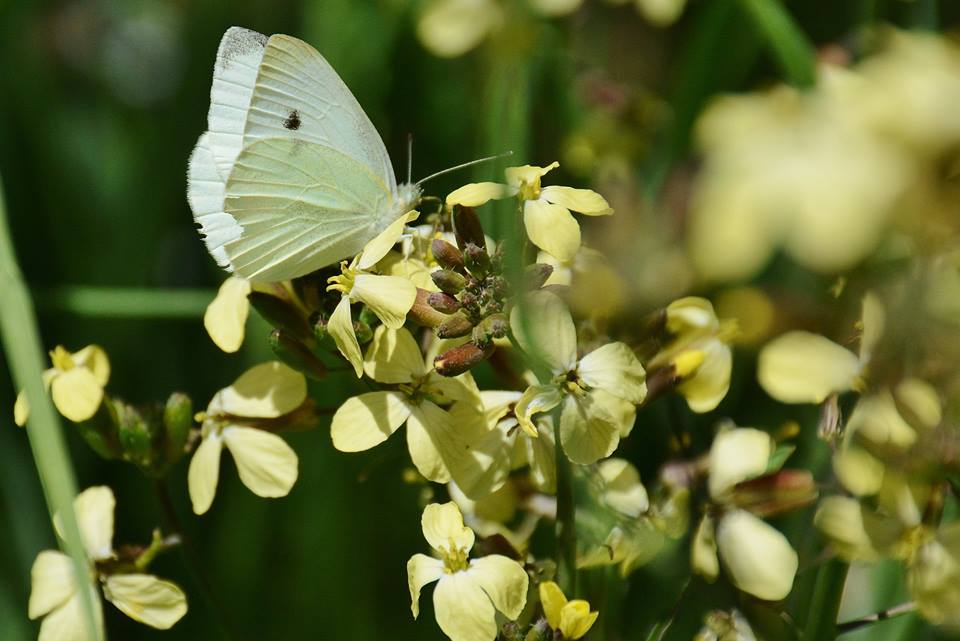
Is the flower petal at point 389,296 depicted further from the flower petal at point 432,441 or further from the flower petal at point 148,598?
the flower petal at point 148,598

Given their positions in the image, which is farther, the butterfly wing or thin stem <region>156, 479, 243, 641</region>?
the butterfly wing

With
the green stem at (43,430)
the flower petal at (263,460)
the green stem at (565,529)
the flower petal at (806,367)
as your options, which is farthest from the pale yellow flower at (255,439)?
the flower petal at (806,367)

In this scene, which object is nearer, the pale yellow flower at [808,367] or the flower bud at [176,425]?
the pale yellow flower at [808,367]

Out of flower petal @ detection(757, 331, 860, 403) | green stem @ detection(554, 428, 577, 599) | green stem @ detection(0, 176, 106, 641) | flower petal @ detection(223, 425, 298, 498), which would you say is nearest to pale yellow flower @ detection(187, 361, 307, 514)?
flower petal @ detection(223, 425, 298, 498)

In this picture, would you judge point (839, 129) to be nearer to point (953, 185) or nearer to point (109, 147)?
point (953, 185)

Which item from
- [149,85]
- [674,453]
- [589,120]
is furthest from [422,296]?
[149,85]

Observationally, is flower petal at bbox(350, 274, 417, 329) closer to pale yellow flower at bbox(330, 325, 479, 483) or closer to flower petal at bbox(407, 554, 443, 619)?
pale yellow flower at bbox(330, 325, 479, 483)
